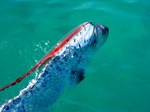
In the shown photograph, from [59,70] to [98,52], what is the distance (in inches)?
102

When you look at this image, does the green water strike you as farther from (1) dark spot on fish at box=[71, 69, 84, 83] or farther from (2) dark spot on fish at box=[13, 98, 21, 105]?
(2) dark spot on fish at box=[13, 98, 21, 105]

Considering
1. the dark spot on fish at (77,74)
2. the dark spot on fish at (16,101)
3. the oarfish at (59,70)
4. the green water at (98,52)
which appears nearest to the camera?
the dark spot on fish at (16,101)

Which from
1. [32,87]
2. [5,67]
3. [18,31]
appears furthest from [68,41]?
[18,31]

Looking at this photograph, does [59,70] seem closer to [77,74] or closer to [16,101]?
[77,74]

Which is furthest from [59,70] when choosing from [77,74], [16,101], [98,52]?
[98,52]

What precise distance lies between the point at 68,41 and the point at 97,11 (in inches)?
140

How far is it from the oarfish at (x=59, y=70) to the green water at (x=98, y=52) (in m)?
1.22

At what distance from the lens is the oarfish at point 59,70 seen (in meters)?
4.16

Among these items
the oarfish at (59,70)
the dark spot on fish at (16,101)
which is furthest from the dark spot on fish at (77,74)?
the dark spot on fish at (16,101)

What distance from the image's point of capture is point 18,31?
7422 mm

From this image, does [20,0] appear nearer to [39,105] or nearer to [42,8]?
[42,8]

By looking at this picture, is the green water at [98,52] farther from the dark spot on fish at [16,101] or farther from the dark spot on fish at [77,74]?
the dark spot on fish at [16,101]

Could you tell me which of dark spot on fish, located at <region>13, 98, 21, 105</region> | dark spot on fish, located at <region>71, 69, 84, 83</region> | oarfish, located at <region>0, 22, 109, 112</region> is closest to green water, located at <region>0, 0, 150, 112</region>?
dark spot on fish, located at <region>71, 69, 84, 83</region>

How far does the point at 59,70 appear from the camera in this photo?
450 centimetres
